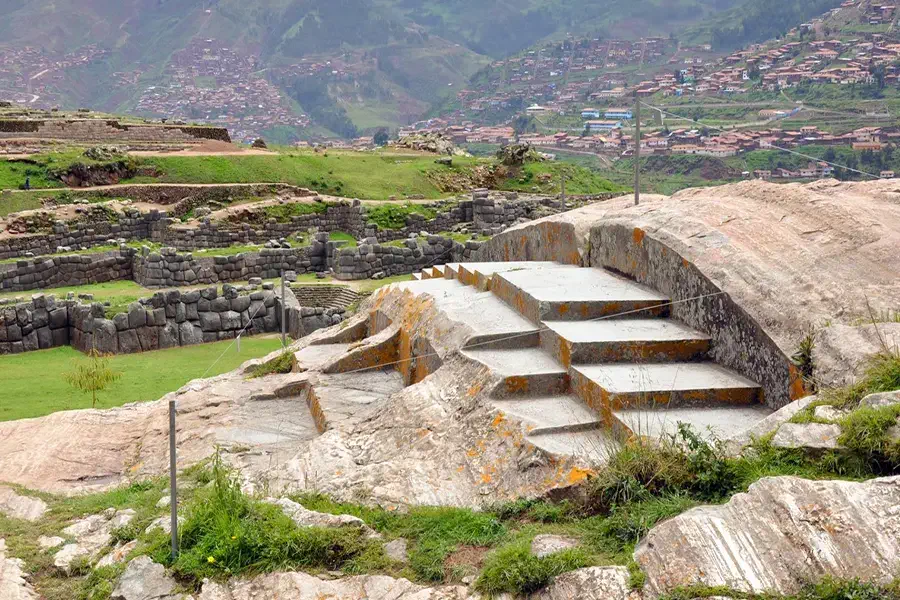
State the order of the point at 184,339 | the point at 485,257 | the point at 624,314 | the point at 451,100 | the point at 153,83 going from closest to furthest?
the point at 624,314 < the point at 485,257 < the point at 184,339 < the point at 451,100 < the point at 153,83

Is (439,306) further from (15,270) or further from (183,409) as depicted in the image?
(15,270)

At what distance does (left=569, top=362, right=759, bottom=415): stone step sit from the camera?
545 centimetres

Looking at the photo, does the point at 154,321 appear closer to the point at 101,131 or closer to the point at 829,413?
the point at 829,413

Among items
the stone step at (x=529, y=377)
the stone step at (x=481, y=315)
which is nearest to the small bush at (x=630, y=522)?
the stone step at (x=529, y=377)

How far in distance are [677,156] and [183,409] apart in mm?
17918

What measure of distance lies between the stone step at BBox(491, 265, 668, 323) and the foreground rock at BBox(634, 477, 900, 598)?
2.79 metres

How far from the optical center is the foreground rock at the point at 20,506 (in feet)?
20.5

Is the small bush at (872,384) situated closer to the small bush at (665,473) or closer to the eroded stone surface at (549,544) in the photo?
the small bush at (665,473)

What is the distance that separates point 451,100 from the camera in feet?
480

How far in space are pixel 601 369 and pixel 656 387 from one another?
0.44m

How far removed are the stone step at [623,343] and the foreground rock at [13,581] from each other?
334 cm

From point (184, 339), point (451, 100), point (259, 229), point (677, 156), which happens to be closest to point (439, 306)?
point (184, 339)

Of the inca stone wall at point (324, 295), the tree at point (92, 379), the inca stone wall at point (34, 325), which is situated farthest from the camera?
the inca stone wall at point (324, 295)

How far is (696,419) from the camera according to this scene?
5.42 m
